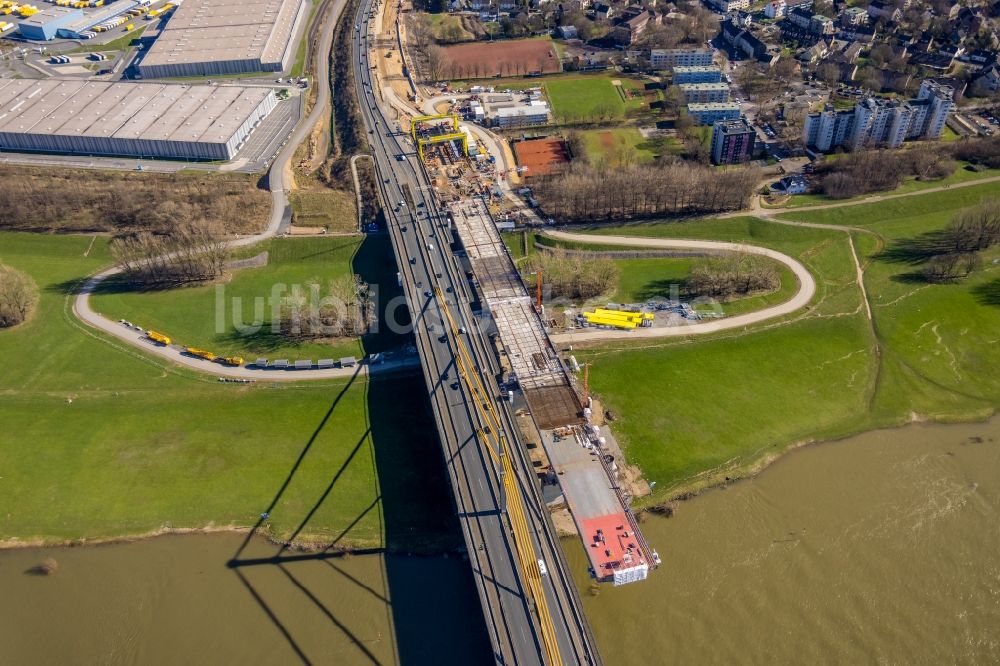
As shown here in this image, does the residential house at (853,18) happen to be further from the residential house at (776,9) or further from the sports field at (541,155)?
the sports field at (541,155)

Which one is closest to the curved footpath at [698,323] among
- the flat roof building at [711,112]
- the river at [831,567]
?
the river at [831,567]

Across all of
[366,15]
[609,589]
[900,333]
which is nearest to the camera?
[609,589]

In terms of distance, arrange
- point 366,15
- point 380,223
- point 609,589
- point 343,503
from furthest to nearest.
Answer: point 366,15, point 380,223, point 343,503, point 609,589

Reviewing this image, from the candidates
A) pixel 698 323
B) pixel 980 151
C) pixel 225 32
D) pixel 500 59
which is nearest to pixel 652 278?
pixel 698 323

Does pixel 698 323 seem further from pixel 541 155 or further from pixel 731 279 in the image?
pixel 541 155

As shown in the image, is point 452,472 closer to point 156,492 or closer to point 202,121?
point 156,492

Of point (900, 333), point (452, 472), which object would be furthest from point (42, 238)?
point (900, 333)

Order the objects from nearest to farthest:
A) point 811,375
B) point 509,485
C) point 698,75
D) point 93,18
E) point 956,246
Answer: point 509,485, point 811,375, point 956,246, point 698,75, point 93,18
